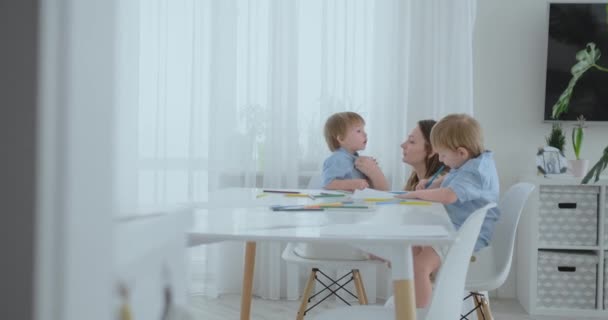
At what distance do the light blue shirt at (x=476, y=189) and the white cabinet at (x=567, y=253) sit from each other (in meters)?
1.03

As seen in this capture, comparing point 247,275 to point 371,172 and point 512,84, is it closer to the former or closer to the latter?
point 371,172

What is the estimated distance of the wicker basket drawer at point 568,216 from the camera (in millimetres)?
3152

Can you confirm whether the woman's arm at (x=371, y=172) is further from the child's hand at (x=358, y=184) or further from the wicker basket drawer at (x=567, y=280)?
the wicker basket drawer at (x=567, y=280)

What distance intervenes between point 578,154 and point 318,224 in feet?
7.99

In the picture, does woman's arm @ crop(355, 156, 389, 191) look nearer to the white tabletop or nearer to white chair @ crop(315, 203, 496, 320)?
the white tabletop

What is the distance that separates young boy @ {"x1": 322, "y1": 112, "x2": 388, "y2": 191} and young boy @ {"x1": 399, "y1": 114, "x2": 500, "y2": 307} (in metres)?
0.37

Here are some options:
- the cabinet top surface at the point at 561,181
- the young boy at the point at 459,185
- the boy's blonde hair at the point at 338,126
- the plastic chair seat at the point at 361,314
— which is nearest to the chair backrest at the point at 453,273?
the plastic chair seat at the point at 361,314

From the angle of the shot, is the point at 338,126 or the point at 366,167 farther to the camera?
the point at 338,126

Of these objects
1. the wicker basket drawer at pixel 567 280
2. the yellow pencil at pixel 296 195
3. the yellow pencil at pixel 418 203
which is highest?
the yellow pencil at pixel 418 203

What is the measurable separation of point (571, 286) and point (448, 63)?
1357mm

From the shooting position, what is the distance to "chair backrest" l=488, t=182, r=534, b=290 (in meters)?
2.08

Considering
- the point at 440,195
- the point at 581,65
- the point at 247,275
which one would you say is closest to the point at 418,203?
the point at 440,195

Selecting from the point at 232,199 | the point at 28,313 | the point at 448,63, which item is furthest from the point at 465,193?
the point at 28,313

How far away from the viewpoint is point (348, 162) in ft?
9.01
